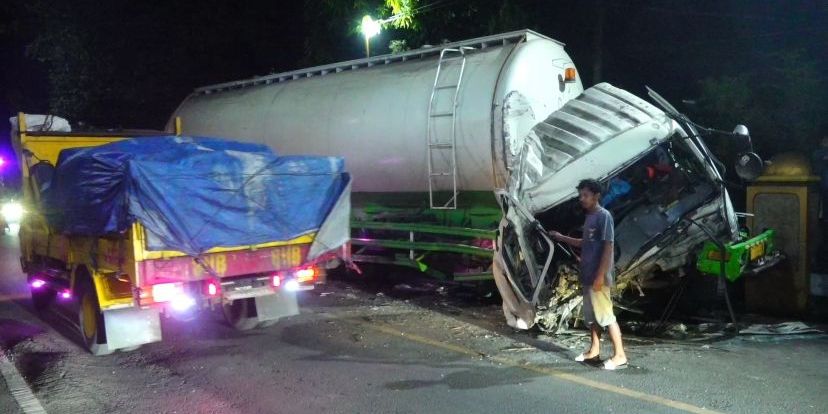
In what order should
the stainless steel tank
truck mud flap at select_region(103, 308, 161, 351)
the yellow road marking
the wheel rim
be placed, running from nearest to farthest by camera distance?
the yellow road marking, truck mud flap at select_region(103, 308, 161, 351), the wheel rim, the stainless steel tank

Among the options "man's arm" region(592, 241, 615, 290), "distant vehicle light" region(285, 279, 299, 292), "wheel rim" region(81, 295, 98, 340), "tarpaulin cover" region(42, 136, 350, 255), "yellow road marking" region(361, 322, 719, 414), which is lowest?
"yellow road marking" region(361, 322, 719, 414)

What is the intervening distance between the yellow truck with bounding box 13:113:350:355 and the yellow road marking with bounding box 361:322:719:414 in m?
1.00

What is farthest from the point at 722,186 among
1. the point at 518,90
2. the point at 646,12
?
the point at 646,12

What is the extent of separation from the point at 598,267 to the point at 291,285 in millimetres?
3068

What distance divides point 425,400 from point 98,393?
2.69m

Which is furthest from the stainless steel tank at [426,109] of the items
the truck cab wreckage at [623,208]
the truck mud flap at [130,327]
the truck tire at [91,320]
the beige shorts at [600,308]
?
the truck tire at [91,320]

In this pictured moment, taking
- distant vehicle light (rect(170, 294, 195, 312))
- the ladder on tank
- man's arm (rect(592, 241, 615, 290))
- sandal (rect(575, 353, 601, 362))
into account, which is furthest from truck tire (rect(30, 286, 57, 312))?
man's arm (rect(592, 241, 615, 290))

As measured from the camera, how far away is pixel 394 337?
7262mm

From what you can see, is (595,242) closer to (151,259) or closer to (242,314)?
(151,259)

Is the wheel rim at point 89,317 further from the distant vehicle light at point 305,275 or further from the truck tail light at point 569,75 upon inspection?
the truck tail light at point 569,75

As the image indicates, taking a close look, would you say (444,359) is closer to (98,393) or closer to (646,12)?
(98,393)

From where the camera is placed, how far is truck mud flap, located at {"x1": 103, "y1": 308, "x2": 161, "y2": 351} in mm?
6422

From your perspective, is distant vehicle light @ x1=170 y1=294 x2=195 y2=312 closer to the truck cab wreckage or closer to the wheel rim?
the wheel rim

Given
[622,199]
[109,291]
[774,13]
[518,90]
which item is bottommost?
[109,291]
